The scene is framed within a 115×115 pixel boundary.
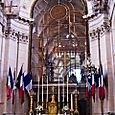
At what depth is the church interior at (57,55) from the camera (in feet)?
43.8

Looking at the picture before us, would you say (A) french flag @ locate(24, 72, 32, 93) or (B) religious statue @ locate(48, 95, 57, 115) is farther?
(A) french flag @ locate(24, 72, 32, 93)

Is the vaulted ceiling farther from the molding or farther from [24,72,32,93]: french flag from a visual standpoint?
[24,72,32,93]: french flag

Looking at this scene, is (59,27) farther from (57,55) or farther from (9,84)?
(9,84)

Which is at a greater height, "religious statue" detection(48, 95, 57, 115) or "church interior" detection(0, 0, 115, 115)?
"church interior" detection(0, 0, 115, 115)

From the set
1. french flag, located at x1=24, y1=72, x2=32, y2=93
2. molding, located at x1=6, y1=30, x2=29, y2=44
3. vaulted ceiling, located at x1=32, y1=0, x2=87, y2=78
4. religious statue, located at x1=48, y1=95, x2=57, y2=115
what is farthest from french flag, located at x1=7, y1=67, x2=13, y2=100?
vaulted ceiling, located at x1=32, y1=0, x2=87, y2=78

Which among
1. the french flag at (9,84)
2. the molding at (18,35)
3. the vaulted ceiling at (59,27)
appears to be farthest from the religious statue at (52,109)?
the molding at (18,35)

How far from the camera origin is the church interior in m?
13.3

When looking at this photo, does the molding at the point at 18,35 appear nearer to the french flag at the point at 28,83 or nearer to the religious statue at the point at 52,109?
the french flag at the point at 28,83

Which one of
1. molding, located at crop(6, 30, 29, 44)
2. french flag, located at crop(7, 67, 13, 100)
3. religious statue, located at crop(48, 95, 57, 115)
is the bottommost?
religious statue, located at crop(48, 95, 57, 115)

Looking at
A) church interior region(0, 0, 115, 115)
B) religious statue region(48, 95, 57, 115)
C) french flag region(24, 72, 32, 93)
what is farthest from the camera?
french flag region(24, 72, 32, 93)

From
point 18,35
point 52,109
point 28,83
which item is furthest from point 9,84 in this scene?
point 18,35

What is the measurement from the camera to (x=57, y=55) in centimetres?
1590

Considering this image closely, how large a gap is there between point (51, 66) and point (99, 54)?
2869mm

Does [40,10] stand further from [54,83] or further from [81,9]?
[54,83]
